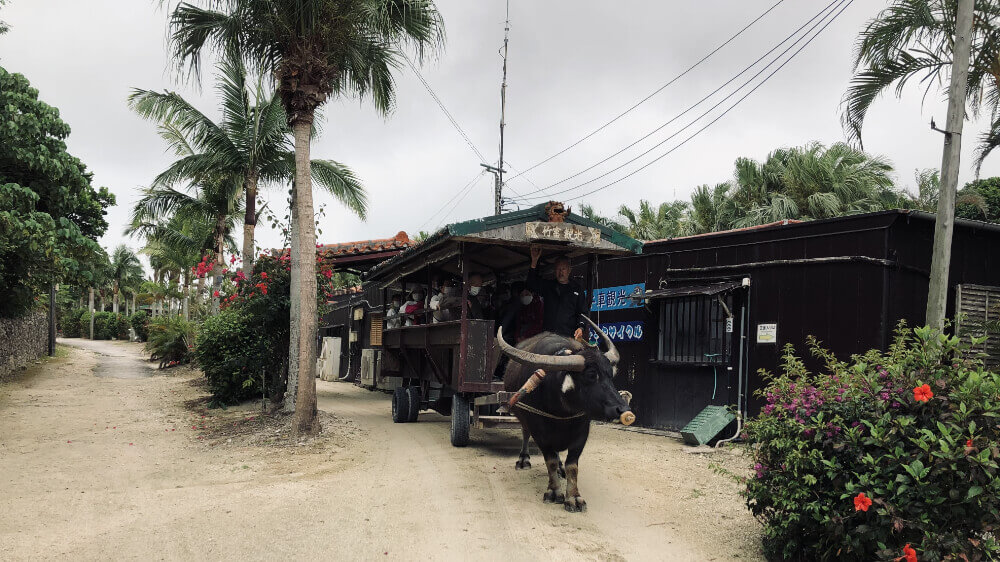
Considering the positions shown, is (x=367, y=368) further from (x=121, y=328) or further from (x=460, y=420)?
(x=121, y=328)

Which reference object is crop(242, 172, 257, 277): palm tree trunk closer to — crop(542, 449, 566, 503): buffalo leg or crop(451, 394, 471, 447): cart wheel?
crop(451, 394, 471, 447): cart wheel

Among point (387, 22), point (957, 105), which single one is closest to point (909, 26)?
point (957, 105)

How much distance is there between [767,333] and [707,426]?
5.46 feet

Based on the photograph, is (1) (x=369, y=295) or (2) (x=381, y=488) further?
(1) (x=369, y=295)

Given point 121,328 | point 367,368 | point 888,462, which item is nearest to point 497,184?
point 367,368

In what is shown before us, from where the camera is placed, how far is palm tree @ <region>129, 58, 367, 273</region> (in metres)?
16.9

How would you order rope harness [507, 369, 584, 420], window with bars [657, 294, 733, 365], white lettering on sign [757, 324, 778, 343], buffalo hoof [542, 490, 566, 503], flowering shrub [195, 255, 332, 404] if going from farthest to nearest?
1. flowering shrub [195, 255, 332, 404]
2. window with bars [657, 294, 733, 365]
3. white lettering on sign [757, 324, 778, 343]
4. buffalo hoof [542, 490, 566, 503]
5. rope harness [507, 369, 584, 420]

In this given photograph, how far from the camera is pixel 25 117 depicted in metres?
11.7

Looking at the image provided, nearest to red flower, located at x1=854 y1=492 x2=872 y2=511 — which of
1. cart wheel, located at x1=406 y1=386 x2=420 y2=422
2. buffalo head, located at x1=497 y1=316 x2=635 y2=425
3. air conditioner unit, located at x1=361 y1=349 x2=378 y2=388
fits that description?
buffalo head, located at x1=497 y1=316 x2=635 y2=425

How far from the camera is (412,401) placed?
11.4m

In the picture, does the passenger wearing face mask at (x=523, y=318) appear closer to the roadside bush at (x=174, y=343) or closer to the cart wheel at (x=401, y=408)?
the cart wheel at (x=401, y=408)

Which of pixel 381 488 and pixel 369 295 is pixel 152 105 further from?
pixel 381 488

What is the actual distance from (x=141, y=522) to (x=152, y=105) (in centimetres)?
1438

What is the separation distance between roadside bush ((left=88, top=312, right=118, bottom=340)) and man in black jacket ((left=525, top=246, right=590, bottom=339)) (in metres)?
58.4
